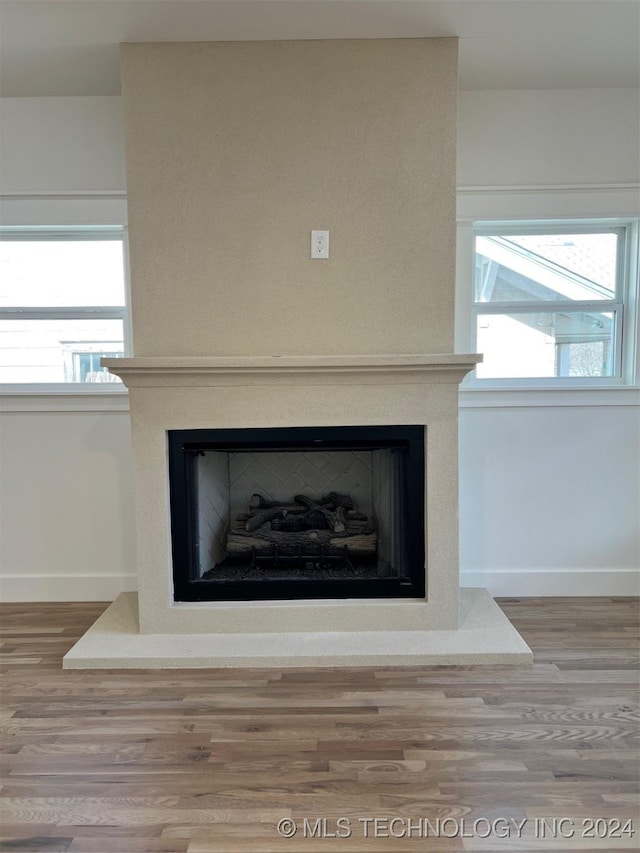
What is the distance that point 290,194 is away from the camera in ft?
7.21

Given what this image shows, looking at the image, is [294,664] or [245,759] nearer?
[245,759]

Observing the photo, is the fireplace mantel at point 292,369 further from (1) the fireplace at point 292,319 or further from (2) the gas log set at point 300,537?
(2) the gas log set at point 300,537

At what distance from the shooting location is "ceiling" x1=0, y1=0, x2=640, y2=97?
1.95 m

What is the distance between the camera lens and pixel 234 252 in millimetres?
2217

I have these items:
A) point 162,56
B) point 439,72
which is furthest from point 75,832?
point 439,72

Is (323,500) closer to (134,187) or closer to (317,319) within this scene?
(317,319)

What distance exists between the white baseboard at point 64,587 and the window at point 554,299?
83.3 inches

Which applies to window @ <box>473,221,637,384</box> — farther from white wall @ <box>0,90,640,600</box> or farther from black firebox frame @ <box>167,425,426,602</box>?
black firebox frame @ <box>167,425,426,602</box>

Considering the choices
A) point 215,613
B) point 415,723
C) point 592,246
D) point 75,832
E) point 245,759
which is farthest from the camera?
point 592,246

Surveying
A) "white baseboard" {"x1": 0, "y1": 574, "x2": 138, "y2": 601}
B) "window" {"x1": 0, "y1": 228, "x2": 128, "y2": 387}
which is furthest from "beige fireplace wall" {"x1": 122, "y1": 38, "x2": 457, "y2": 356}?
"white baseboard" {"x1": 0, "y1": 574, "x2": 138, "y2": 601}

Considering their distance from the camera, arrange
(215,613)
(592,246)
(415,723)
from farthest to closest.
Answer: (592,246)
(215,613)
(415,723)

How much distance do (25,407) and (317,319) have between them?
1.57 m

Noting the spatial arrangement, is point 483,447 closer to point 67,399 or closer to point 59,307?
point 67,399

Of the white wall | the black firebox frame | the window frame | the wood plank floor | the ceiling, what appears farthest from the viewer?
the window frame
